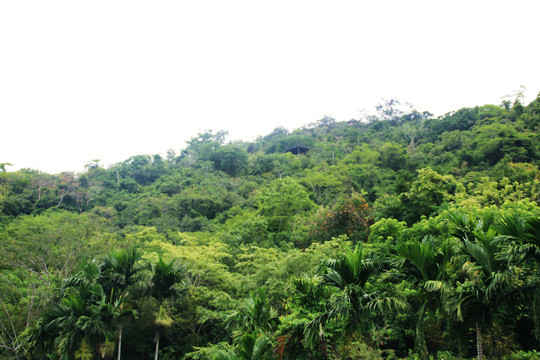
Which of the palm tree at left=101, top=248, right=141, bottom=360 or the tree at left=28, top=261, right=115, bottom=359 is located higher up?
the palm tree at left=101, top=248, right=141, bottom=360

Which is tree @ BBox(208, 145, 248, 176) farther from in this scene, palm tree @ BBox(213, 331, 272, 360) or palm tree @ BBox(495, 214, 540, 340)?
palm tree @ BBox(495, 214, 540, 340)

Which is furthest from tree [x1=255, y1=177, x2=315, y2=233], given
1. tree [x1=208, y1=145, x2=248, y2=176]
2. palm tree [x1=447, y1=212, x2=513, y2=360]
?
tree [x1=208, y1=145, x2=248, y2=176]

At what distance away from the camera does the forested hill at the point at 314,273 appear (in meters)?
6.16

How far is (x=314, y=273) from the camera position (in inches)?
384

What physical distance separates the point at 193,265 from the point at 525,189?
49.1ft

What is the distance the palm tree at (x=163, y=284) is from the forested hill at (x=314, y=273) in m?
0.04

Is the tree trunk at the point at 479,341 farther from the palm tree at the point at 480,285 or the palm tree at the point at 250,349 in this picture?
the palm tree at the point at 250,349

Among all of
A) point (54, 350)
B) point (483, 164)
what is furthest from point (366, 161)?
point (54, 350)

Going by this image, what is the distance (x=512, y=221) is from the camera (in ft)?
17.5

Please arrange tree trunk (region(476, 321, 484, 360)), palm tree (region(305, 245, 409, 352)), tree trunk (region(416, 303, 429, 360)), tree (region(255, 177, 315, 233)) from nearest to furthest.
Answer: tree trunk (region(476, 321, 484, 360)) → tree trunk (region(416, 303, 429, 360)) → palm tree (region(305, 245, 409, 352)) → tree (region(255, 177, 315, 233))

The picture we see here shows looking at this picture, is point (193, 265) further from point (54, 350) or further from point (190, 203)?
point (190, 203)

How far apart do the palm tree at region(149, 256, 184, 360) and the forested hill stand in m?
0.04

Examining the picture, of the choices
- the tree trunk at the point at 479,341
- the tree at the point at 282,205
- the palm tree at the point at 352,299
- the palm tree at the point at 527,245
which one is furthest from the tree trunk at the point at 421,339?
the tree at the point at 282,205

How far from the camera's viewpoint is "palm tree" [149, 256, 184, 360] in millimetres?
10352
